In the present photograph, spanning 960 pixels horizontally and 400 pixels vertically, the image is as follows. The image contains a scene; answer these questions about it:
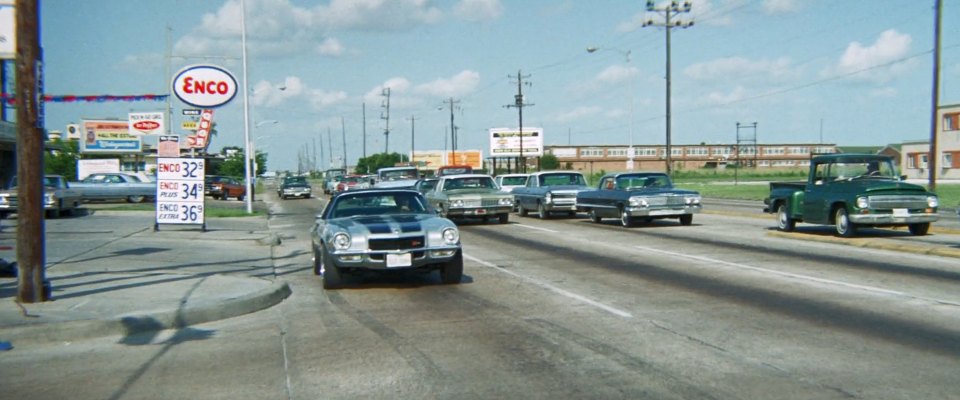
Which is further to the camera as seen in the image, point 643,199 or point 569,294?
point 643,199

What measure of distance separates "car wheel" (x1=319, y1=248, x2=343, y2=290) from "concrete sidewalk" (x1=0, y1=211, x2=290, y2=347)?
0.54 metres

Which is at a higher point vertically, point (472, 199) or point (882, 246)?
point (472, 199)

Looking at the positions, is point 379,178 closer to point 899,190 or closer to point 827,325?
point 899,190

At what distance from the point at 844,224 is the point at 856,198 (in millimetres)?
712

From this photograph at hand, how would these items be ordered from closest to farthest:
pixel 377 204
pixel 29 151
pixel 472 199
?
pixel 29 151, pixel 377 204, pixel 472 199

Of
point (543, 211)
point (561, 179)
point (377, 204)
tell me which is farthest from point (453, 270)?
point (561, 179)

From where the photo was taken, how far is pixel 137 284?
12.2 m

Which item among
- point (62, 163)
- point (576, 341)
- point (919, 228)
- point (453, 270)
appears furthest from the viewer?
point (62, 163)

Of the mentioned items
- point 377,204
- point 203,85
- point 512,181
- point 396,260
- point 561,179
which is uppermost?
point 203,85

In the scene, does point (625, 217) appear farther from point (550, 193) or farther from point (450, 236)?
point (450, 236)

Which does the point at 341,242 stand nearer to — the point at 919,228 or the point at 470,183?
the point at 919,228

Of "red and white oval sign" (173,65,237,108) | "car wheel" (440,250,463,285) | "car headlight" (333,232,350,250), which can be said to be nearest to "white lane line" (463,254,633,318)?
"car wheel" (440,250,463,285)

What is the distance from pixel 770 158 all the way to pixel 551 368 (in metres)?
137

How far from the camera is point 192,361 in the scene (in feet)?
25.8
